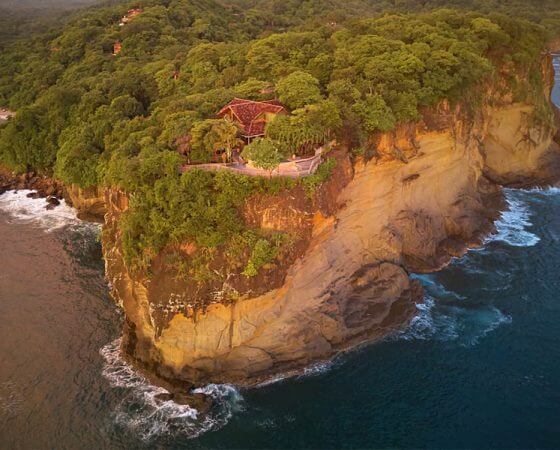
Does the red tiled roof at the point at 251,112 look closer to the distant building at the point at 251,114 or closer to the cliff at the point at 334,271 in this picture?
the distant building at the point at 251,114

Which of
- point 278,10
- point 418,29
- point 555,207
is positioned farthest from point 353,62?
point 278,10

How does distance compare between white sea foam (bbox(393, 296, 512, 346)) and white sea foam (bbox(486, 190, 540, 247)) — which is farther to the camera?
white sea foam (bbox(486, 190, 540, 247))

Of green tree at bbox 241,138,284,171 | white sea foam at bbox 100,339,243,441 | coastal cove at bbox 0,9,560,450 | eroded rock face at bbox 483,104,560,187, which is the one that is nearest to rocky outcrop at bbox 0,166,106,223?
coastal cove at bbox 0,9,560,450

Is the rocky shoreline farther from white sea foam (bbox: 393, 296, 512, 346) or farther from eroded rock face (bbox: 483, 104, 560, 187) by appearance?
eroded rock face (bbox: 483, 104, 560, 187)

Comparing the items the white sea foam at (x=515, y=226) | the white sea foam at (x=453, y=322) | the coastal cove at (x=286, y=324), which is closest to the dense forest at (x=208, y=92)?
the coastal cove at (x=286, y=324)

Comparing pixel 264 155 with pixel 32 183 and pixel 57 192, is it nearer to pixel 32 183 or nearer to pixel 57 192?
pixel 57 192

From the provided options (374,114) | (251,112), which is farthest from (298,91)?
(374,114)

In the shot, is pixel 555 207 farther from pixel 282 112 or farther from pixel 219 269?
pixel 219 269
